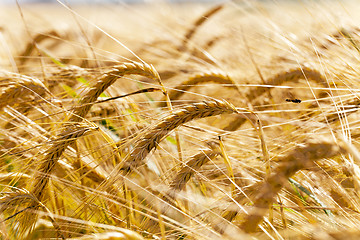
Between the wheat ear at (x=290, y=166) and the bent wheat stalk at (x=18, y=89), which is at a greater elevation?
the wheat ear at (x=290, y=166)

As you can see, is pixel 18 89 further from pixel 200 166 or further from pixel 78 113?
pixel 200 166

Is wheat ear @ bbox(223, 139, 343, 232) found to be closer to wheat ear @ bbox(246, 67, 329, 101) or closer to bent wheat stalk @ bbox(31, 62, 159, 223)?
bent wheat stalk @ bbox(31, 62, 159, 223)

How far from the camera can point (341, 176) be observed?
2.98ft

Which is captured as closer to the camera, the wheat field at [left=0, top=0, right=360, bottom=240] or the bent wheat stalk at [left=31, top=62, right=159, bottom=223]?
the wheat field at [left=0, top=0, right=360, bottom=240]

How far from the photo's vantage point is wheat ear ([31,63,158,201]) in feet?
2.74

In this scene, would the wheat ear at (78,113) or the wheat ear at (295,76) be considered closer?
the wheat ear at (78,113)

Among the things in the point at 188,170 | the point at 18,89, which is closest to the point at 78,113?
the point at 18,89

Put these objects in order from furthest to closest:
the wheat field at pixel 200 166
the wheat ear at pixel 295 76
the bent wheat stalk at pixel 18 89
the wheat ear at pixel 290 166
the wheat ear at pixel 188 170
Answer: the wheat ear at pixel 295 76 < the bent wheat stalk at pixel 18 89 < the wheat ear at pixel 188 170 < the wheat field at pixel 200 166 < the wheat ear at pixel 290 166

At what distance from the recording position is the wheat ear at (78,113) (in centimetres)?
83

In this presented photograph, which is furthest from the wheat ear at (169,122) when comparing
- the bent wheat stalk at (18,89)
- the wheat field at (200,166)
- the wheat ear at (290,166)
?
the bent wheat stalk at (18,89)

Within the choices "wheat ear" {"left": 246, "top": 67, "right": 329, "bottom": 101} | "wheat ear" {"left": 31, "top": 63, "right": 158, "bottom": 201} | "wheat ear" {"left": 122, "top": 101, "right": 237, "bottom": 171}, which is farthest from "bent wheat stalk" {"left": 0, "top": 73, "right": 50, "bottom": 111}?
"wheat ear" {"left": 246, "top": 67, "right": 329, "bottom": 101}

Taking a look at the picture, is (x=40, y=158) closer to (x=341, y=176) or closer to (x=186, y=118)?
(x=186, y=118)

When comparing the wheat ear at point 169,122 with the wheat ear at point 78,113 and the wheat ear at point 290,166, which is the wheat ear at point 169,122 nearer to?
the wheat ear at point 78,113

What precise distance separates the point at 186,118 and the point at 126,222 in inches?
13.5
